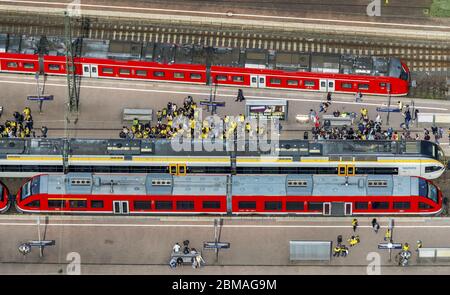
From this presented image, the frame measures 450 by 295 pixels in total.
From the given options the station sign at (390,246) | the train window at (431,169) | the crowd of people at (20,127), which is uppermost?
the crowd of people at (20,127)

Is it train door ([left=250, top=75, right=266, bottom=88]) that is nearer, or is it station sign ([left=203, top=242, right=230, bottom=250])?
station sign ([left=203, top=242, right=230, bottom=250])

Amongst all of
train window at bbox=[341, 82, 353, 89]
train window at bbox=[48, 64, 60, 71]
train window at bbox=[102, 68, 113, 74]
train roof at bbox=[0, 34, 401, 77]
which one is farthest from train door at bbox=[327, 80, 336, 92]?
train window at bbox=[48, 64, 60, 71]

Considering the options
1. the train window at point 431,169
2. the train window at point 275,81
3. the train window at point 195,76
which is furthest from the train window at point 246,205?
the train window at point 195,76

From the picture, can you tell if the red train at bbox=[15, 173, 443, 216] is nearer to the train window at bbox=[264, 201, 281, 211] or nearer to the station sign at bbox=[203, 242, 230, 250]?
the train window at bbox=[264, 201, 281, 211]

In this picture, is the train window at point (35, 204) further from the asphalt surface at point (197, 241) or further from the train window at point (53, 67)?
the train window at point (53, 67)

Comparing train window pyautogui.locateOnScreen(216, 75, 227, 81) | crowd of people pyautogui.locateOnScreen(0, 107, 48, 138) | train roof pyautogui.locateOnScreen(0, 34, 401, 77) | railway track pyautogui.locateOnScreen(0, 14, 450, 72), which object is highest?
railway track pyautogui.locateOnScreen(0, 14, 450, 72)
